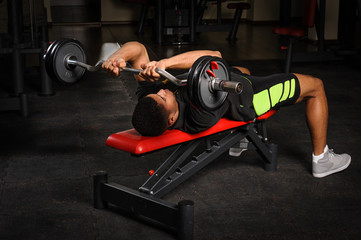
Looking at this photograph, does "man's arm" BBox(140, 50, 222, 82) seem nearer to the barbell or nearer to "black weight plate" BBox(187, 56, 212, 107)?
the barbell

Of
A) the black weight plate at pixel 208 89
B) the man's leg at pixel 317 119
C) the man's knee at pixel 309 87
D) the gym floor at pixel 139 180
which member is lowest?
the gym floor at pixel 139 180

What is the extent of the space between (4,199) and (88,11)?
731 centimetres

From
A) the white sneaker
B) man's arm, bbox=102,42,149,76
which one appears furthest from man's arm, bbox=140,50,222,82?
the white sneaker

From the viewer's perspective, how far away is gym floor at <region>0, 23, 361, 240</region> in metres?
1.86

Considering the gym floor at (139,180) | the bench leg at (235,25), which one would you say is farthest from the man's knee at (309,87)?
the bench leg at (235,25)

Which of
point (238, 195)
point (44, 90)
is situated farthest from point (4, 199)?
point (44, 90)

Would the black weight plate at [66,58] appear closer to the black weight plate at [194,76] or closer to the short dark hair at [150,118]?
the short dark hair at [150,118]

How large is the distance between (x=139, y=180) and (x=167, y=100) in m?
0.57

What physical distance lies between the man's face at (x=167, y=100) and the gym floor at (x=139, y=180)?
0.43 m

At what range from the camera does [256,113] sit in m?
2.17

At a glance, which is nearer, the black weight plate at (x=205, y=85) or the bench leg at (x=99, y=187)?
the black weight plate at (x=205, y=85)

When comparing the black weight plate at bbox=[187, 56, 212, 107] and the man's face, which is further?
the man's face

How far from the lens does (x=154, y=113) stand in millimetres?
1779

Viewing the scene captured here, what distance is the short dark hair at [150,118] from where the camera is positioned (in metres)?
1.77
